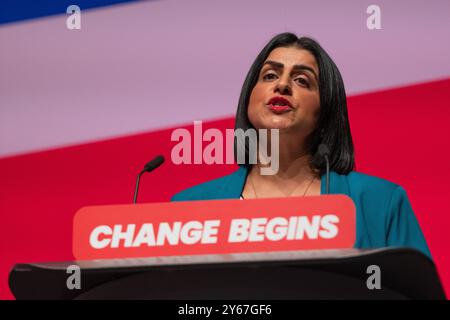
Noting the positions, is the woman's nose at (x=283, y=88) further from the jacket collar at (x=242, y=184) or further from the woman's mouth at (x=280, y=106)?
the jacket collar at (x=242, y=184)

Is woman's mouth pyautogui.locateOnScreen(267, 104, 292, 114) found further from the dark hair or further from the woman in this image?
the dark hair

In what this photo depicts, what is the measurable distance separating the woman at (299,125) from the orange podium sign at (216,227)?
758 mm

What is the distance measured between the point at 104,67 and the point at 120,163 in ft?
1.30

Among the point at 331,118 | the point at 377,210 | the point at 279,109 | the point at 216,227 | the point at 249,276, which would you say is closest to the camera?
the point at 249,276

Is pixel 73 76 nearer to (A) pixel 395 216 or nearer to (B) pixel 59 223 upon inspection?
(B) pixel 59 223

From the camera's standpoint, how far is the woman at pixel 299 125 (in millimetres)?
2826

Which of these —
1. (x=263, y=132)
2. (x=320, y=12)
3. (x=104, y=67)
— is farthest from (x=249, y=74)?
(x=104, y=67)

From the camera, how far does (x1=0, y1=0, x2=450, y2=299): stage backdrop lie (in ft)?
10.6

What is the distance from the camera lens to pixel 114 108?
338 cm

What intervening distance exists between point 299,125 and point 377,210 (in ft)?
1.29

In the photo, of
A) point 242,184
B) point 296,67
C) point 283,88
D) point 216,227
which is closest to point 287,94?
point 283,88

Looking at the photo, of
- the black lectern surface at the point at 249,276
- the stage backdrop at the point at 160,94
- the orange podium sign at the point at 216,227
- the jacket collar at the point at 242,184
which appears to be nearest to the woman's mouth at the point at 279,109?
the jacket collar at the point at 242,184

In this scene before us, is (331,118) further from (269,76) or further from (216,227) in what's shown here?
(216,227)

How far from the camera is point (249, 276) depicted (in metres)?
1.93
